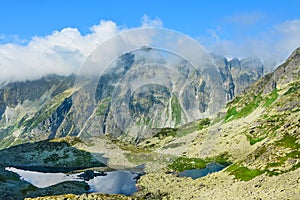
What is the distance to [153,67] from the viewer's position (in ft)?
217

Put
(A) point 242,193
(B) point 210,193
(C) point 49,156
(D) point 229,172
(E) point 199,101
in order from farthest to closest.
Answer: (C) point 49,156 → (D) point 229,172 → (B) point 210,193 → (A) point 242,193 → (E) point 199,101

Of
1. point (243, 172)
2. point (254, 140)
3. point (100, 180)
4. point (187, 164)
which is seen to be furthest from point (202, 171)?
point (243, 172)

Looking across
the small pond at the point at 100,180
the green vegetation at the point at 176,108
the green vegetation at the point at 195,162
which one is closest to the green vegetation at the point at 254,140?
the green vegetation at the point at 195,162

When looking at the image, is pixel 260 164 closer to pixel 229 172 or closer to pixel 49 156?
pixel 229 172

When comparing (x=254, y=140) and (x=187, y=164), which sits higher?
(x=254, y=140)

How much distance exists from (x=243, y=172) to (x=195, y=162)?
233 ft

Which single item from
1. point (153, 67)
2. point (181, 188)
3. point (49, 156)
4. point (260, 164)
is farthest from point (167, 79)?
point (49, 156)

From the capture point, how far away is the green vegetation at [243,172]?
99188 millimetres

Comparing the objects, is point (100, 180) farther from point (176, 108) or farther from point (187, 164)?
point (176, 108)

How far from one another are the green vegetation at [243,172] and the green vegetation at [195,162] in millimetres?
45683

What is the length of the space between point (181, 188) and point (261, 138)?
80483 mm

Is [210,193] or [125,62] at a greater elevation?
[125,62]

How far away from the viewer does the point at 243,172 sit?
345ft

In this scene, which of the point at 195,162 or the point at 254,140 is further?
the point at 254,140
